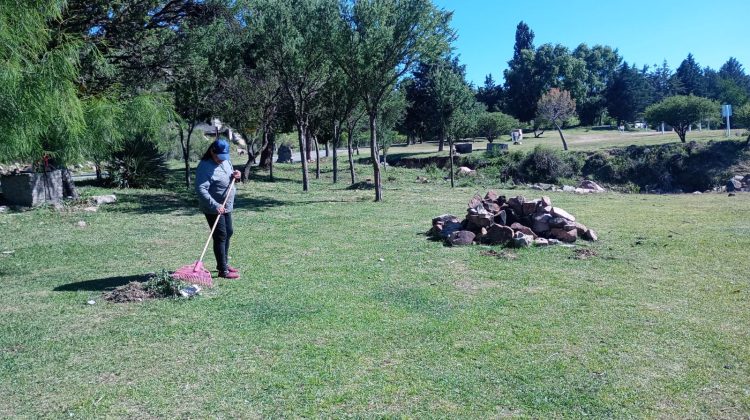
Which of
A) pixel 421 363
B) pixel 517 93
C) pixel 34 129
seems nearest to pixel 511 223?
pixel 421 363

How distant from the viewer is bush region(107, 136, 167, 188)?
20.6 meters

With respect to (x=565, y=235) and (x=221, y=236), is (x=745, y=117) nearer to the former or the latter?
(x=565, y=235)

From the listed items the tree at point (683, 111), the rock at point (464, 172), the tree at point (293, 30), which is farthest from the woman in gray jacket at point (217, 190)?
the tree at point (683, 111)

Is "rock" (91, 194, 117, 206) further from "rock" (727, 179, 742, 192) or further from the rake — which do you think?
"rock" (727, 179, 742, 192)

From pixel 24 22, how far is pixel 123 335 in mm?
5368

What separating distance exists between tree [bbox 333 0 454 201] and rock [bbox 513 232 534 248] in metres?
9.84

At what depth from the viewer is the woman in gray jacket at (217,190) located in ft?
25.1

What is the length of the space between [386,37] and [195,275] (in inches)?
496

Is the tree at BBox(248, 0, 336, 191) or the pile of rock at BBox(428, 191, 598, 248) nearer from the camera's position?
the pile of rock at BBox(428, 191, 598, 248)

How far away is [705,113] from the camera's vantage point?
4081 cm

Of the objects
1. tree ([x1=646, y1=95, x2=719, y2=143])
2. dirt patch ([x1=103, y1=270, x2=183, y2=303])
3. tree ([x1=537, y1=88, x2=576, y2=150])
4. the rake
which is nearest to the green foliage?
dirt patch ([x1=103, y1=270, x2=183, y2=303])

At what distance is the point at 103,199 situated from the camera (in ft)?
54.5

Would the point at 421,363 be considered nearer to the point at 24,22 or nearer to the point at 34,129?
the point at 34,129

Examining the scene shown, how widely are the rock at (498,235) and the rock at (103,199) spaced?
11629mm
